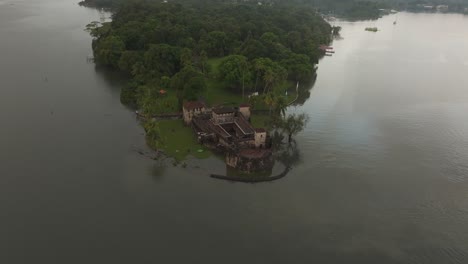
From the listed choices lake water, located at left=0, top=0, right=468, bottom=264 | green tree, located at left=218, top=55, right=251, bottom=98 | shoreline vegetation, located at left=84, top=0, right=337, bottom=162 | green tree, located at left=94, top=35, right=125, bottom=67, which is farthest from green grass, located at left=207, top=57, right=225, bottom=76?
green tree, located at left=94, top=35, right=125, bottom=67

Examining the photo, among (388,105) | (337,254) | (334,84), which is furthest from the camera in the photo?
(334,84)

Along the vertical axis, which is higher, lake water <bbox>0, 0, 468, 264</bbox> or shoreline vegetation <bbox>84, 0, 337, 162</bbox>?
shoreline vegetation <bbox>84, 0, 337, 162</bbox>

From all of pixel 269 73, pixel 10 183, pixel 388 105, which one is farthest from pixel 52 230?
pixel 388 105

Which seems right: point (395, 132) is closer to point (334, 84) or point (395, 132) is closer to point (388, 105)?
point (388, 105)

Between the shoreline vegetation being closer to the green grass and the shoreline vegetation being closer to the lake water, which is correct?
the green grass

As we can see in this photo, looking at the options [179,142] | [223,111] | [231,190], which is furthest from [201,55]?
[231,190]

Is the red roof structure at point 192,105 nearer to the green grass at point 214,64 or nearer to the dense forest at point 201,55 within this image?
the dense forest at point 201,55
